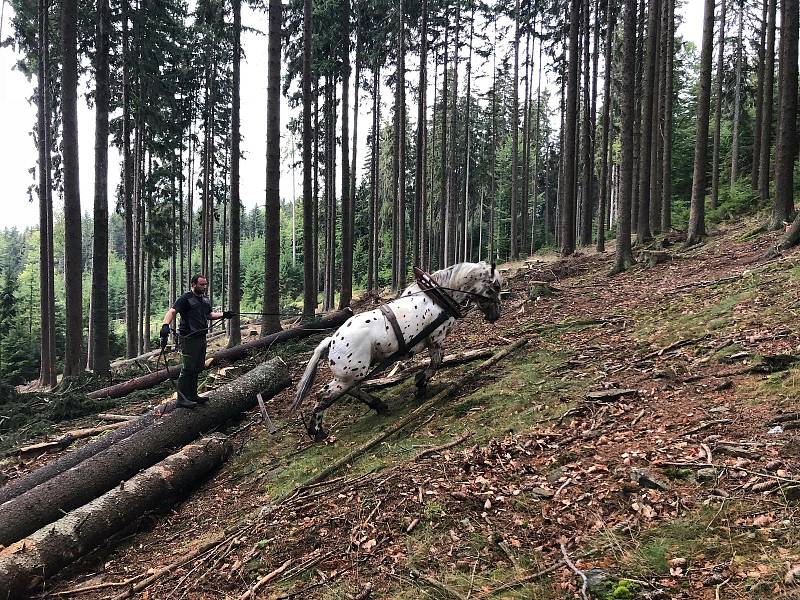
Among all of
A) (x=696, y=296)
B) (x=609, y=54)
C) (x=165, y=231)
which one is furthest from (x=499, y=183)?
(x=696, y=296)

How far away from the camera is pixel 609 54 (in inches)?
846

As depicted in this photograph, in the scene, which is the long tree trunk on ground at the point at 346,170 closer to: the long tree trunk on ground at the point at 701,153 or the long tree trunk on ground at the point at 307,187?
the long tree trunk on ground at the point at 307,187

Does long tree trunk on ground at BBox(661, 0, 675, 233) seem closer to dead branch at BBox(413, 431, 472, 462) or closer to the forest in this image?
the forest

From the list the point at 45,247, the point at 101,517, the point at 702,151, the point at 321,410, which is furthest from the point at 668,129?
the point at 45,247

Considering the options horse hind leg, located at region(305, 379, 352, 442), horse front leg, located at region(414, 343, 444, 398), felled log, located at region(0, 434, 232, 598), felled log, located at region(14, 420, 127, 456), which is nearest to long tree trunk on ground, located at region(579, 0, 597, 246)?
horse front leg, located at region(414, 343, 444, 398)

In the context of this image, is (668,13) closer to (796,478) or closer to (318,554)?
(796,478)

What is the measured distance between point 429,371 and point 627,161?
10212 millimetres

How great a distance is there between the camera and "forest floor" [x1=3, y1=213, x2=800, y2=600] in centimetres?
305

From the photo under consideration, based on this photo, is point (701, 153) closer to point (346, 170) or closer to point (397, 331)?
point (346, 170)

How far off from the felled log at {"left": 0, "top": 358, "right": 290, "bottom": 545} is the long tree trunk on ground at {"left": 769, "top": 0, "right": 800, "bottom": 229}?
43.3 ft

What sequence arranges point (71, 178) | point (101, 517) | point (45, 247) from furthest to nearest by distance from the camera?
point (45, 247) < point (71, 178) < point (101, 517)

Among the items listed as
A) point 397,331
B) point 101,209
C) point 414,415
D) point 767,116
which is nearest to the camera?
point 414,415

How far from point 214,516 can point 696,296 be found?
8.34 metres

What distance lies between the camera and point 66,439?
856cm
